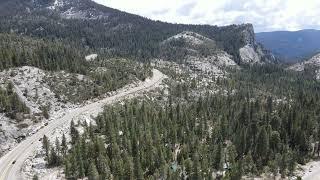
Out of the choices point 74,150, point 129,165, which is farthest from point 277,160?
point 74,150

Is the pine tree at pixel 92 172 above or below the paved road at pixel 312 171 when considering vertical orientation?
above

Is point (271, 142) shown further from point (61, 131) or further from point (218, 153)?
point (61, 131)

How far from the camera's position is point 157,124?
197 meters

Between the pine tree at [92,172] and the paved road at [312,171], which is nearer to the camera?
the pine tree at [92,172]

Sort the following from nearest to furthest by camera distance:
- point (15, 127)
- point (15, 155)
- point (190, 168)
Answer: point (190, 168), point (15, 155), point (15, 127)

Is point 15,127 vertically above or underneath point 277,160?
above

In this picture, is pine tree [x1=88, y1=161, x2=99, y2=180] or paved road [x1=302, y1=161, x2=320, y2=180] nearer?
pine tree [x1=88, y1=161, x2=99, y2=180]

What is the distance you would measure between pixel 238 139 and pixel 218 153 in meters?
22.6

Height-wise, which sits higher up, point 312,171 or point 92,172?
point 92,172

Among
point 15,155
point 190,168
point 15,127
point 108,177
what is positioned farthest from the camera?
point 15,127

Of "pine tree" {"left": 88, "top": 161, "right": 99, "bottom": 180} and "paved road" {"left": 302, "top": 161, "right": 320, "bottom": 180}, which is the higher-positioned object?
"pine tree" {"left": 88, "top": 161, "right": 99, "bottom": 180}

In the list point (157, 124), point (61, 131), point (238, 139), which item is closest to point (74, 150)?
point (61, 131)

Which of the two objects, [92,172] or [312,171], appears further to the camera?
[312,171]

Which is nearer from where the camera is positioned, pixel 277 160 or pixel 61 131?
pixel 277 160
